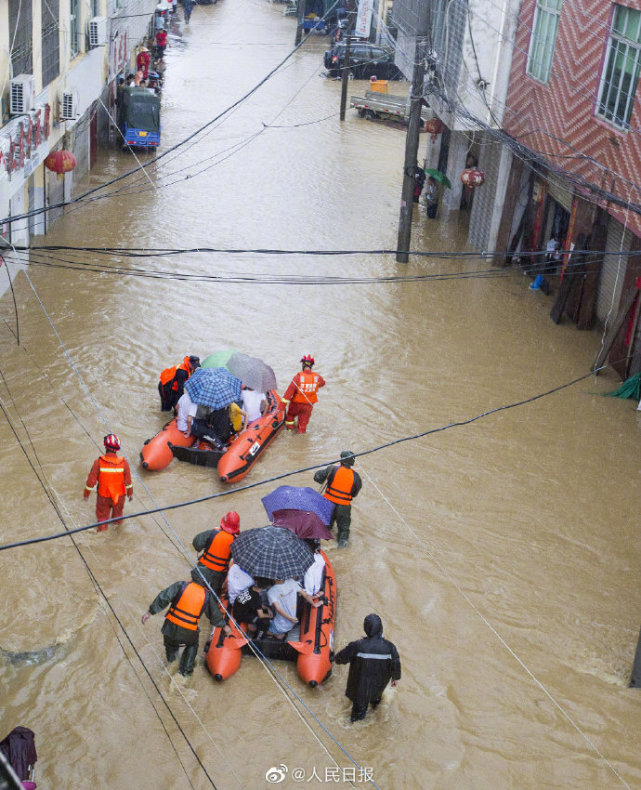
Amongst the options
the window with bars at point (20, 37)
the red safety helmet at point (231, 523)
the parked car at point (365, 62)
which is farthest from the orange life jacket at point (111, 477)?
the parked car at point (365, 62)

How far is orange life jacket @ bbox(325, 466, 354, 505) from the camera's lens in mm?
10992

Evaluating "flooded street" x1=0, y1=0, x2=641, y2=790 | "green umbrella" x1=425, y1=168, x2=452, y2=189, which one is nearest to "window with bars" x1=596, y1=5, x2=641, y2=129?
"flooded street" x1=0, y1=0, x2=641, y2=790

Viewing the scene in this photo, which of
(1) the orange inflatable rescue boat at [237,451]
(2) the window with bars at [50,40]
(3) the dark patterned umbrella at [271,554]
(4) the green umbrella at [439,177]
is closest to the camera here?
(3) the dark patterned umbrella at [271,554]

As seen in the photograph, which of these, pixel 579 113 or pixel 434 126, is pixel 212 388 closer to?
pixel 579 113

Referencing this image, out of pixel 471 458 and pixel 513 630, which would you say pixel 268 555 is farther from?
pixel 471 458

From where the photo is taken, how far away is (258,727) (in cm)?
859

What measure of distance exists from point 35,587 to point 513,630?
16.6 feet

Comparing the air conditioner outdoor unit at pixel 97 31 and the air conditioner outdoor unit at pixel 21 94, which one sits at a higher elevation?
the air conditioner outdoor unit at pixel 97 31

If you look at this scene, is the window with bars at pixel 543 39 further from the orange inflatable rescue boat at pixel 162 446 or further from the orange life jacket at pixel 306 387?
the orange inflatable rescue boat at pixel 162 446

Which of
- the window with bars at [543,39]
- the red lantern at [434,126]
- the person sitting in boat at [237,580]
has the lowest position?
the person sitting in boat at [237,580]

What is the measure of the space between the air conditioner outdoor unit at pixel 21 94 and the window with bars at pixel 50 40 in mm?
2111

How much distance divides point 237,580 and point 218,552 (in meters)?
0.49

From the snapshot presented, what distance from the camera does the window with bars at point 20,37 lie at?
48.3ft

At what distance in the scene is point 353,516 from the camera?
476 inches
